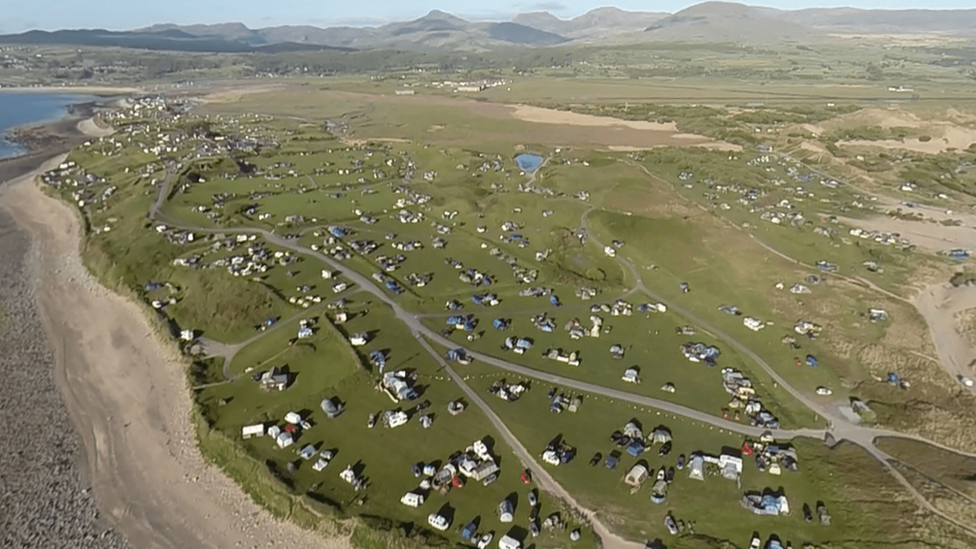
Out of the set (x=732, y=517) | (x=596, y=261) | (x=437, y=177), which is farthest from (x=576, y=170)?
(x=732, y=517)

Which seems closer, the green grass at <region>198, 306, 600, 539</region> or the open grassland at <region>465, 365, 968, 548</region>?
the open grassland at <region>465, 365, 968, 548</region>

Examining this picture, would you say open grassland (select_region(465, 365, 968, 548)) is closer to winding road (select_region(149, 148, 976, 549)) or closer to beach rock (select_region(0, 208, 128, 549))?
winding road (select_region(149, 148, 976, 549))

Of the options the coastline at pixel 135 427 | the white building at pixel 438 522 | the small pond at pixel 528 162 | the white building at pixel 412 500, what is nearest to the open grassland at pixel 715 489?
the white building at pixel 438 522

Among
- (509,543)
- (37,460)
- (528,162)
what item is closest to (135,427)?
(37,460)

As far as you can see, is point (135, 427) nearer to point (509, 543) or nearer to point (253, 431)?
point (253, 431)

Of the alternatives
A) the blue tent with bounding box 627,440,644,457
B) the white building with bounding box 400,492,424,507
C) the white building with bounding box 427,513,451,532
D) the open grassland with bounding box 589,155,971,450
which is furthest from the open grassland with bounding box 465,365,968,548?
the open grassland with bounding box 589,155,971,450

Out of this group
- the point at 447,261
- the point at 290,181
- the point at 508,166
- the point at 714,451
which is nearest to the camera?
the point at 714,451

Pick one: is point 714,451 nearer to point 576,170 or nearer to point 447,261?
point 447,261
